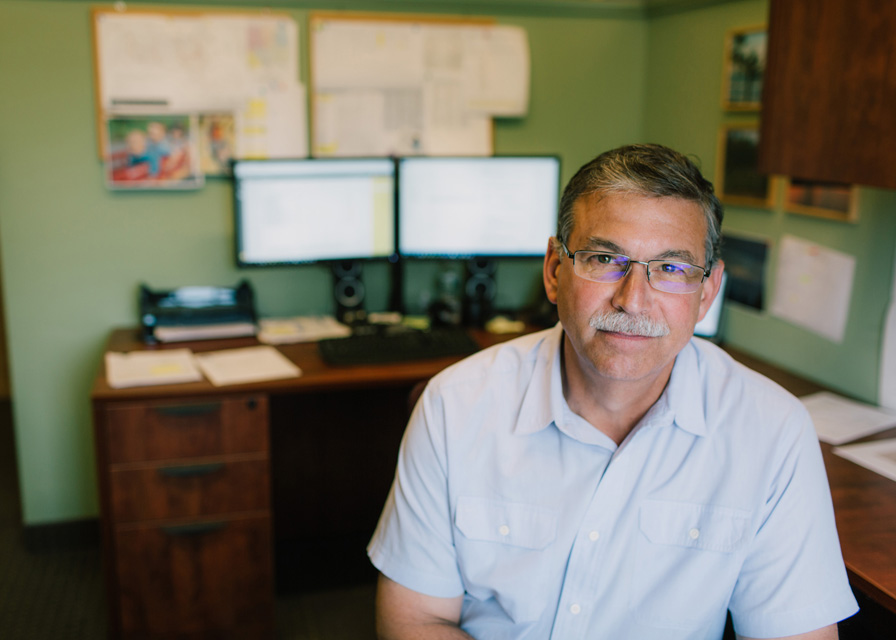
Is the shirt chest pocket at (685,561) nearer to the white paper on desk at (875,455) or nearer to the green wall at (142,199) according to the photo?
the white paper on desk at (875,455)

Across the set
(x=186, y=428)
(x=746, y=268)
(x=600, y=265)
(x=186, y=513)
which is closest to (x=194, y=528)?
(x=186, y=513)

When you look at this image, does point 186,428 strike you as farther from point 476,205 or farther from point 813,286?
point 813,286

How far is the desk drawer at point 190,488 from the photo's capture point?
6.71 feet

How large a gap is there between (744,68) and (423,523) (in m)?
1.63

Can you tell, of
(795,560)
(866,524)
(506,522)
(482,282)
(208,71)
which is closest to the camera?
(795,560)

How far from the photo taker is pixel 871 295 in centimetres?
195

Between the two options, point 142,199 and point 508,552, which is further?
point 142,199

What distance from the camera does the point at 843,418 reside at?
1871mm

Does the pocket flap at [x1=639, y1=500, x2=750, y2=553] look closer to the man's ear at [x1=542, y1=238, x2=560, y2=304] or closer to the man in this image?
the man

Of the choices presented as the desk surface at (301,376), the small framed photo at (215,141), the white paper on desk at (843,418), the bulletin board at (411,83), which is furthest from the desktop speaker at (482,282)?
the white paper on desk at (843,418)

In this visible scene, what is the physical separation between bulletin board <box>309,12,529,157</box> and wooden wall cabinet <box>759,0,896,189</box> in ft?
3.47

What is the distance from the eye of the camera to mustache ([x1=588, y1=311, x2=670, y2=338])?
1212 mm

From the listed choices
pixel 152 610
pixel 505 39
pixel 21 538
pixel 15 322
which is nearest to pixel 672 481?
pixel 152 610

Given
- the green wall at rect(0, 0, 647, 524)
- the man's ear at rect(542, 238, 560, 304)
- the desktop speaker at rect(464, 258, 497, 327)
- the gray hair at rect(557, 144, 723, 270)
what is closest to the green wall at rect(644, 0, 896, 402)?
the green wall at rect(0, 0, 647, 524)
